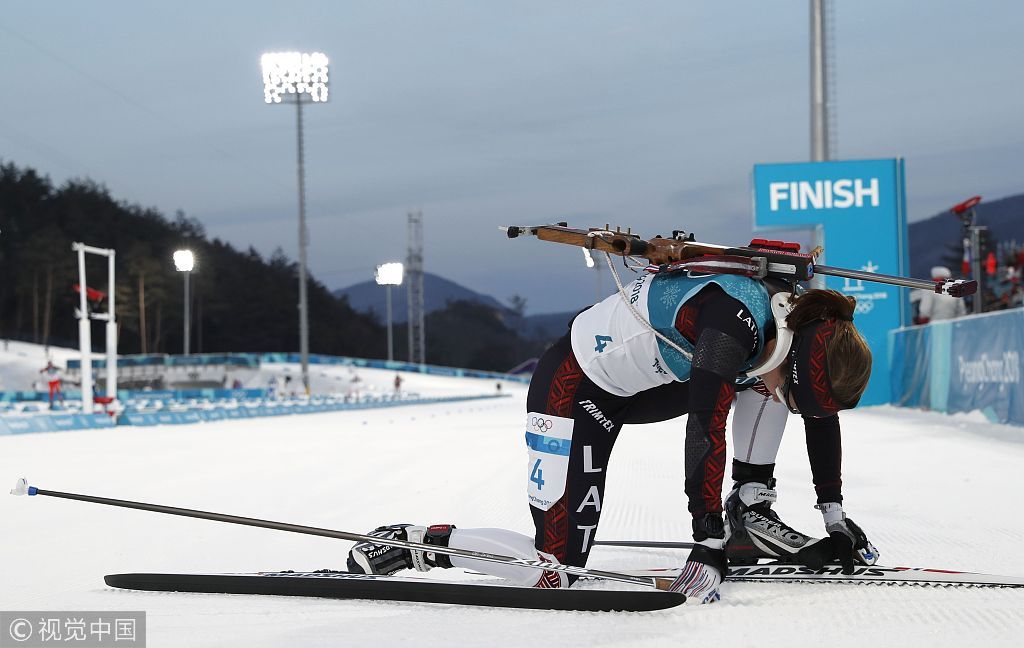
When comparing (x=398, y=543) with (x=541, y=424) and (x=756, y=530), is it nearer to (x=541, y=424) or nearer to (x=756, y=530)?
(x=541, y=424)

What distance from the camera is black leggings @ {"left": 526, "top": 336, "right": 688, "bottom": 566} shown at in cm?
288

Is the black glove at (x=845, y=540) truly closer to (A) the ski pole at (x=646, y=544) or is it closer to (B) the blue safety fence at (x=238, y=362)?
(A) the ski pole at (x=646, y=544)

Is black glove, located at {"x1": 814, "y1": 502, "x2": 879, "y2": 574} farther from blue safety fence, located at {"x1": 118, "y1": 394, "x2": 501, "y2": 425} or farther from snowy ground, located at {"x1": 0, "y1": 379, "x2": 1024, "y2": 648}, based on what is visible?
blue safety fence, located at {"x1": 118, "y1": 394, "x2": 501, "y2": 425}

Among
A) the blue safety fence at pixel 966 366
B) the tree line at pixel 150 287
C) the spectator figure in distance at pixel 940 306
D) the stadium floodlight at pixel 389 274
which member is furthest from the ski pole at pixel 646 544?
the tree line at pixel 150 287

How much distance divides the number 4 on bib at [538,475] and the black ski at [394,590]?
366mm

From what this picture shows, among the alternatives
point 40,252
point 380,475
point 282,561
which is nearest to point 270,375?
point 40,252

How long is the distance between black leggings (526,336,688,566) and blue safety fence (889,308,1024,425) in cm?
904

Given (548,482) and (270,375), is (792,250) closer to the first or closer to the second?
(548,482)

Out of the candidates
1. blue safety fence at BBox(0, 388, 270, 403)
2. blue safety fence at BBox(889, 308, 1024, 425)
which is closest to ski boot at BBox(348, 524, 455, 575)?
blue safety fence at BBox(889, 308, 1024, 425)

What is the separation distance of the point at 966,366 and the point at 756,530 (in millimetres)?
10685

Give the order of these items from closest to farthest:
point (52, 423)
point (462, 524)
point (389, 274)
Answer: point (462, 524) → point (52, 423) → point (389, 274)

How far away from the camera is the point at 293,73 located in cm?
3700

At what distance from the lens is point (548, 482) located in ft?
9.53

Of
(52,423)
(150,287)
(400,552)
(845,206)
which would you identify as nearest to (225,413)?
(52,423)
